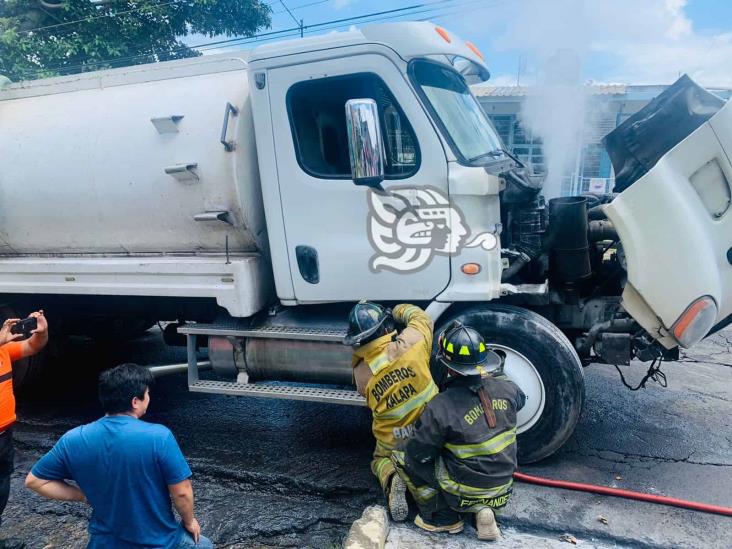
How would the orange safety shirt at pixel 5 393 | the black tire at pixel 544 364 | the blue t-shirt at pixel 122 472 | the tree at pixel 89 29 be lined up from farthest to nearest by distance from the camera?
1. the tree at pixel 89 29
2. the black tire at pixel 544 364
3. the orange safety shirt at pixel 5 393
4. the blue t-shirt at pixel 122 472

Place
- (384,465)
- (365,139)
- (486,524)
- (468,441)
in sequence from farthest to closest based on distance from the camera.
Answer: (384,465), (365,139), (486,524), (468,441)

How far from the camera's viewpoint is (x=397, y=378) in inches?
113

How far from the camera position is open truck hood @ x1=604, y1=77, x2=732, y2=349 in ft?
9.77

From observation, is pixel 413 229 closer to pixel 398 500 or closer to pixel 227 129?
pixel 227 129

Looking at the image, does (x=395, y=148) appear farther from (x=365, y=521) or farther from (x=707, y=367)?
(x=707, y=367)

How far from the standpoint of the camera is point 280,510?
3271mm

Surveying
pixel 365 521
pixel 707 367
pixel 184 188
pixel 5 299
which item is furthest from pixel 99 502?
pixel 707 367

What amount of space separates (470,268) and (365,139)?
1.07m

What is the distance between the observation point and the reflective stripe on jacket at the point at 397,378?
2855 mm

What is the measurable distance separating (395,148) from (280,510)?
7.95ft

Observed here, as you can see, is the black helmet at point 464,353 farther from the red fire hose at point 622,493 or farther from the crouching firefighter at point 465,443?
the red fire hose at point 622,493

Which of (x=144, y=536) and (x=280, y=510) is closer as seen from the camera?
(x=144, y=536)

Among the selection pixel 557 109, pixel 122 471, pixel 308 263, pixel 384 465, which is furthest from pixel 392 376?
pixel 557 109

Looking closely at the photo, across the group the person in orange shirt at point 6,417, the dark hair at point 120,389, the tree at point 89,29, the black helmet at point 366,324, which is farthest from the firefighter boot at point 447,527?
the tree at point 89,29
